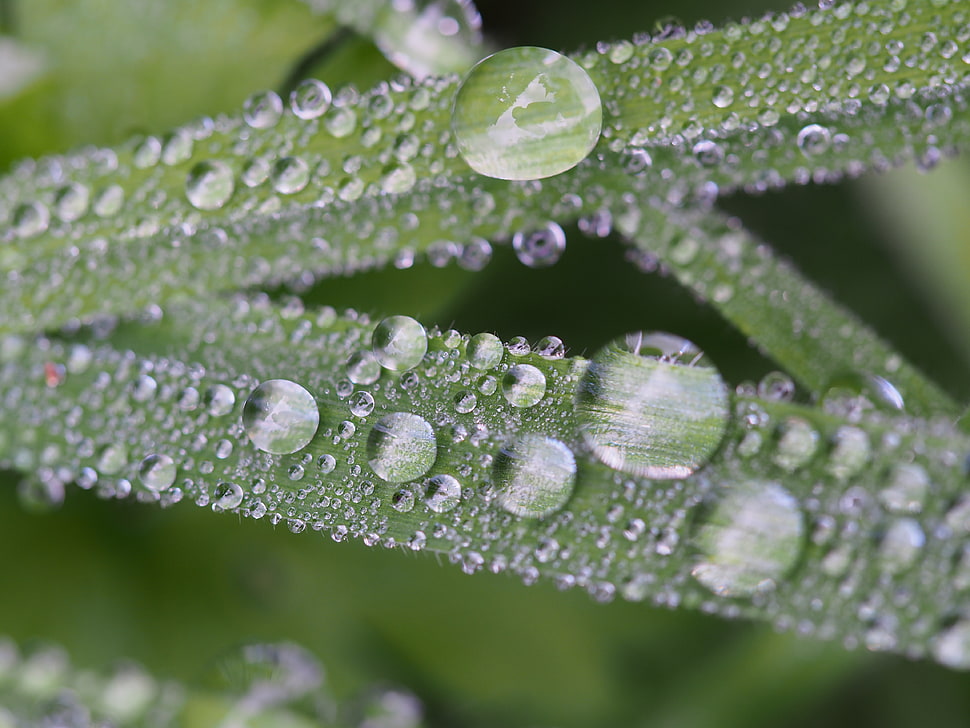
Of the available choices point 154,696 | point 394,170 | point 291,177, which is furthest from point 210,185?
point 154,696

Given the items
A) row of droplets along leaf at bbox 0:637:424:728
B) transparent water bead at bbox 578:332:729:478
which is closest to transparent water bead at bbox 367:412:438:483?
transparent water bead at bbox 578:332:729:478

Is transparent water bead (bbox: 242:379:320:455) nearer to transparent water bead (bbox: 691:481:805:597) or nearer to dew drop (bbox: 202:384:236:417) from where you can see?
dew drop (bbox: 202:384:236:417)

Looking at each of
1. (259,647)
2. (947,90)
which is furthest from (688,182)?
(259,647)

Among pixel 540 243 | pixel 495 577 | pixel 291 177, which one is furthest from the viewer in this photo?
pixel 495 577

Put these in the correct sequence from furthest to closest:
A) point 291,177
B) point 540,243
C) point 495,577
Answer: point 495,577 → point 540,243 → point 291,177

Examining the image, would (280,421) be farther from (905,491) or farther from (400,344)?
(905,491)

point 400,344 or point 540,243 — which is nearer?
point 400,344
